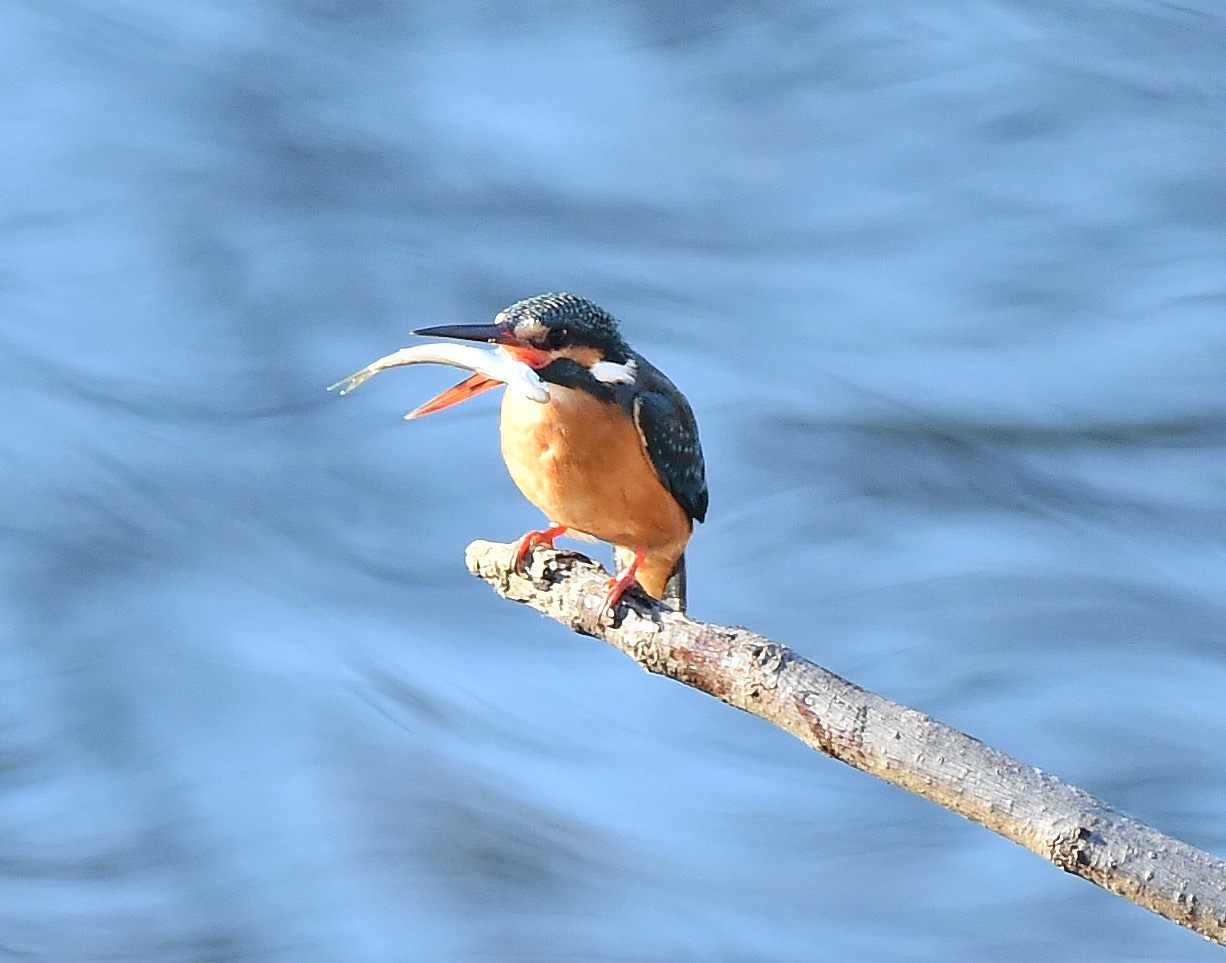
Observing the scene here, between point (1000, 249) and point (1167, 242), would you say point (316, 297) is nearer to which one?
point (1000, 249)

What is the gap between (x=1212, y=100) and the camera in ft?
21.1

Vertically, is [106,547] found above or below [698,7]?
below

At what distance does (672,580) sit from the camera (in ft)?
8.48

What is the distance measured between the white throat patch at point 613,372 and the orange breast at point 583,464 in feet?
0.12

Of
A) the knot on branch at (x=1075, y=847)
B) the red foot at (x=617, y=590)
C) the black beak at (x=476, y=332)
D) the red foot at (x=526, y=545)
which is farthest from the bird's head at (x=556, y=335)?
the knot on branch at (x=1075, y=847)

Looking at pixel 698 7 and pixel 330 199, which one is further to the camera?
pixel 698 7

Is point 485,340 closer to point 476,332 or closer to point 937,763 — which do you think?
point 476,332

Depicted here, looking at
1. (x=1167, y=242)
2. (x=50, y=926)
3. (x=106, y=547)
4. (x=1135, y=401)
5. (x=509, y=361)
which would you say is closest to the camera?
(x=509, y=361)

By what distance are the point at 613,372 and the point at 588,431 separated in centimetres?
11

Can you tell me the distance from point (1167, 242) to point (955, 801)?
5314 millimetres

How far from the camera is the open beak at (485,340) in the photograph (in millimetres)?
1901

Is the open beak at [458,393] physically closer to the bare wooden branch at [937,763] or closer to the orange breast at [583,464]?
the orange breast at [583,464]

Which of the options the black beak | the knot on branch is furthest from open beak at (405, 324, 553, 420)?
the knot on branch

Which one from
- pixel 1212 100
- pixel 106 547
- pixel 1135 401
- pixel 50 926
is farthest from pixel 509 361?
pixel 1212 100
